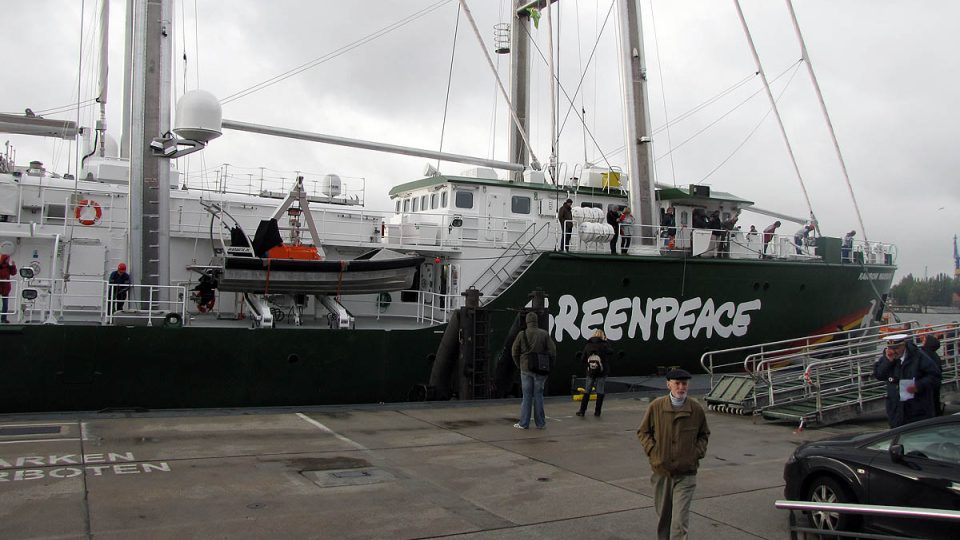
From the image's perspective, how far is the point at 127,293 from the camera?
12.8m

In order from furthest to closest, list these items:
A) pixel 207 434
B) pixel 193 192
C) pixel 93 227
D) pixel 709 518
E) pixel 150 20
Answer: pixel 193 192, pixel 93 227, pixel 150 20, pixel 207 434, pixel 709 518

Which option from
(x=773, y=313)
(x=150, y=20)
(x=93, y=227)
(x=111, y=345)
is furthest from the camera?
(x=773, y=313)

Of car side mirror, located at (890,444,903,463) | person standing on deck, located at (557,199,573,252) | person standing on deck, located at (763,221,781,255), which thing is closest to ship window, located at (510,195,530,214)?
person standing on deck, located at (557,199,573,252)

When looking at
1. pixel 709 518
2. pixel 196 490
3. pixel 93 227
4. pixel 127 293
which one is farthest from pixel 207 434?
pixel 93 227

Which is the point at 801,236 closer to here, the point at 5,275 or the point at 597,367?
the point at 597,367

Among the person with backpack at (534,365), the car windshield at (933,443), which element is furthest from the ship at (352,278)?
the car windshield at (933,443)

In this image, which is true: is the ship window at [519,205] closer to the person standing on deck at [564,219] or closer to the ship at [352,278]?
the ship at [352,278]

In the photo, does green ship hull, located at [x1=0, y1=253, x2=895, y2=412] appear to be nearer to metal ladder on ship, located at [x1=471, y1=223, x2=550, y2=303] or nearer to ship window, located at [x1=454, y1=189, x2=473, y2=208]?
metal ladder on ship, located at [x1=471, y1=223, x2=550, y2=303]

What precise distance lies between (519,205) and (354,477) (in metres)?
10.7

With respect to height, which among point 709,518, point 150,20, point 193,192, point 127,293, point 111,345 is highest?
point 150,20

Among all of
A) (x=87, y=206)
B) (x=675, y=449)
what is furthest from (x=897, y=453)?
(x=87, y=206)

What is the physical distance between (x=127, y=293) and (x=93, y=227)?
189 centimetres

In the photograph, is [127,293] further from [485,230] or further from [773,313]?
[773,313]

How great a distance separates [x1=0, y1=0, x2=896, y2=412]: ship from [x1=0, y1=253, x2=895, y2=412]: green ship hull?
31 millimetres
